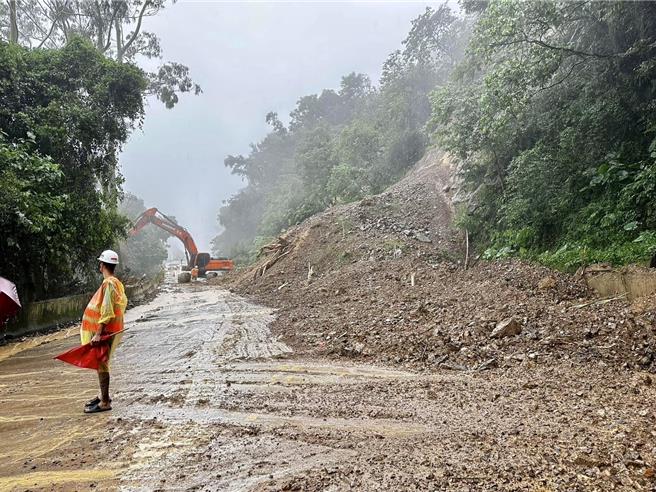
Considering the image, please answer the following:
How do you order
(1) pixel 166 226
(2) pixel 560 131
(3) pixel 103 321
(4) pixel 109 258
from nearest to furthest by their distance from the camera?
(3) pixel 103 321, (4) pixel 109 258, (2) pixel 560 131, (1) pixel 166 226

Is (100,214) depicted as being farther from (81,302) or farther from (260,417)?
(260,417)

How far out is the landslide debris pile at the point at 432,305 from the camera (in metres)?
5.43

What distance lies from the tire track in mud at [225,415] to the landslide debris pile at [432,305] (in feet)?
3.36

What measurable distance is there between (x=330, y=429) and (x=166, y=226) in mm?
24856

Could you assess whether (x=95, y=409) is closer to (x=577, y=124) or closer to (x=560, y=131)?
(x=577, y=124)

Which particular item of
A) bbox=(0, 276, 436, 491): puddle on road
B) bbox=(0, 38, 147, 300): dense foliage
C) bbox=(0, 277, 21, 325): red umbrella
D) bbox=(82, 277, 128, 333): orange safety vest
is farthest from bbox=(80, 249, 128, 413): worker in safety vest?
bbox=(0, 38, 147, 300): dense foliage

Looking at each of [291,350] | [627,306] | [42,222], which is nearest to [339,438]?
[291,350]

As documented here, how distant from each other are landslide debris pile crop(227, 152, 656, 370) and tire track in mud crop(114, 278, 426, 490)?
1024 mm

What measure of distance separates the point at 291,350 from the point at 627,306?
5175 millimetres

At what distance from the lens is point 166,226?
26.2 m

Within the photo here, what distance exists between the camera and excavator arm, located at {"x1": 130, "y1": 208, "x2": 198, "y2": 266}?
2472 cm

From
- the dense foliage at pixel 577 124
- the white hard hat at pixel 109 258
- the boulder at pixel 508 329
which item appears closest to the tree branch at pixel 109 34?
the dense foliage at pixel 577 124

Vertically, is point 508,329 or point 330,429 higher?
point 508,329

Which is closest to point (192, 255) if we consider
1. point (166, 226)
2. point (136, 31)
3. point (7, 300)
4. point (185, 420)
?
point (166, 226)
